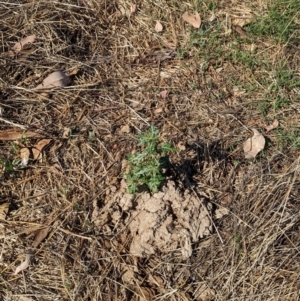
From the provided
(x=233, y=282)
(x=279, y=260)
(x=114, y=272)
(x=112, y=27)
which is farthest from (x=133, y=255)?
(x=112, y=27)

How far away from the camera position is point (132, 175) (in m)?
2.26

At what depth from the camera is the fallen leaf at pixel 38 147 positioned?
252 cm

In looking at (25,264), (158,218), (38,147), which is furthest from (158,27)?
(25,264)

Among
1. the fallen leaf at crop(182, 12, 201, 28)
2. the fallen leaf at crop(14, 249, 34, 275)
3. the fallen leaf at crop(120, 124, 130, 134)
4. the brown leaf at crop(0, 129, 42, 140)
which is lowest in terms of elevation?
the fallen leaf at crop(14, 249, 34, 275)

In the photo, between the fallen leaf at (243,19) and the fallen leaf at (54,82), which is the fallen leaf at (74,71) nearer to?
the fallen leaf at (54,82)

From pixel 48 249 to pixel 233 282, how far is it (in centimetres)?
87

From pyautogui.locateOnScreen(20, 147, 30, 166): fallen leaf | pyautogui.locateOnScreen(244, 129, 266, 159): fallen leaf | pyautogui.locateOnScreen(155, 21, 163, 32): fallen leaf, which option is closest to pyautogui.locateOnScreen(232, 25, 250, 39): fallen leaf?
pyautogui.locateOnScreen(155, 21, 163, 32): fallen leaf

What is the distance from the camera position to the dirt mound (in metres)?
2.29

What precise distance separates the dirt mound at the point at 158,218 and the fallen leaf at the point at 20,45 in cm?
109

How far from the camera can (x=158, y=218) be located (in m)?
2.29

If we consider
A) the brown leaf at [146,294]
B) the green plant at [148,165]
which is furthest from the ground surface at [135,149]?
the green plant at [148,165]

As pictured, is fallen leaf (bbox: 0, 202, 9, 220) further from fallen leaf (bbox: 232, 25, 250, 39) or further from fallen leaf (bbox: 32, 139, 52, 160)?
fallen leaf (bbox: 232, 25, 250, 39)

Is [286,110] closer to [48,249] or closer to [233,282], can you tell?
[233,282]

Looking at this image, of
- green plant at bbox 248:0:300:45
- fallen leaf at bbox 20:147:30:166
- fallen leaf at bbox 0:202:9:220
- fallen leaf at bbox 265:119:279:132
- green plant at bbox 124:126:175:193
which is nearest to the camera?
green plant at bbox 124:126:175:193
